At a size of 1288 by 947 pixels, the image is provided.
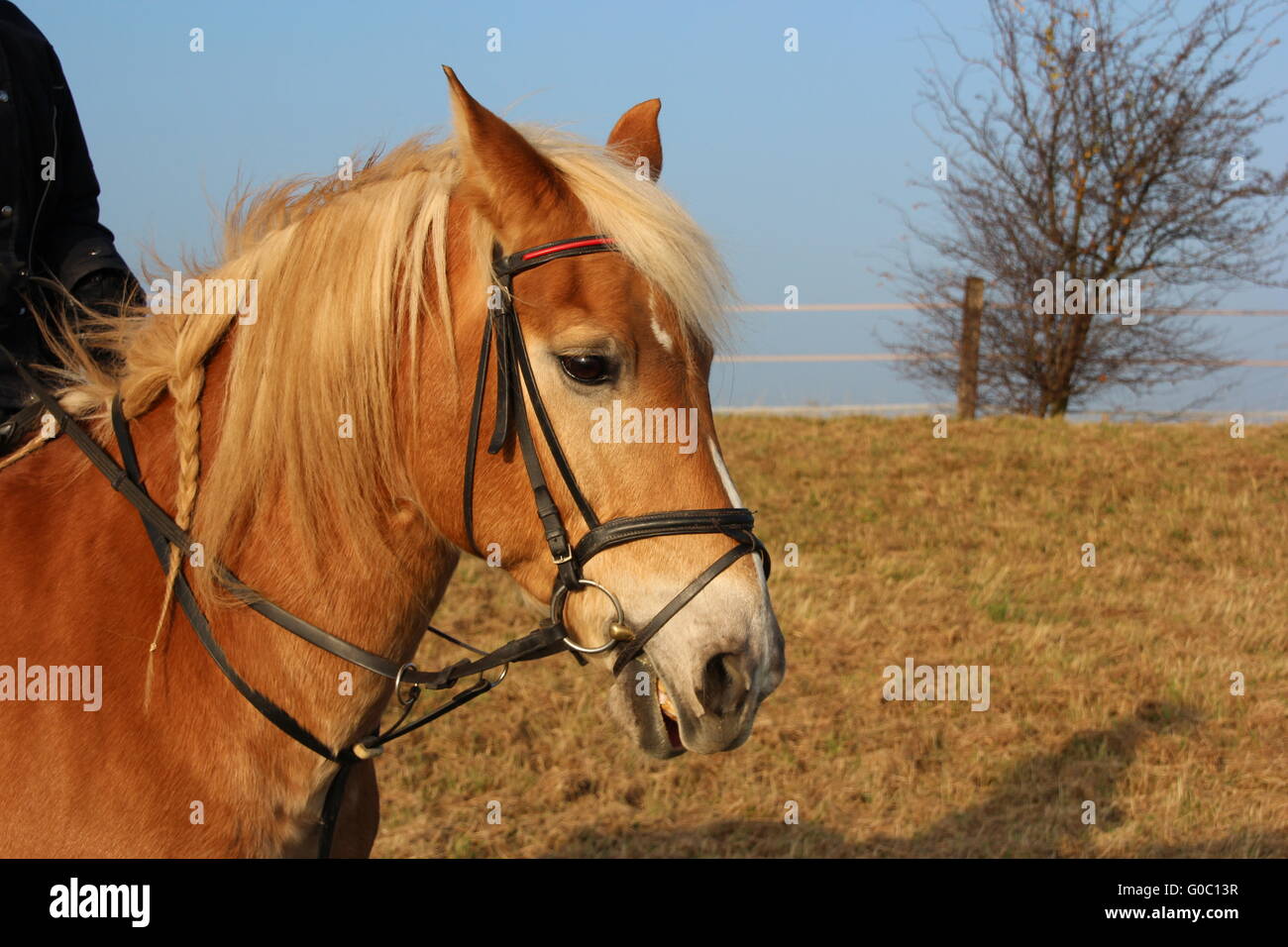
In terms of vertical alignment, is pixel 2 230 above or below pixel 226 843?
above

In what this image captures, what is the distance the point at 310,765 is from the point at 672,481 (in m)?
1.02

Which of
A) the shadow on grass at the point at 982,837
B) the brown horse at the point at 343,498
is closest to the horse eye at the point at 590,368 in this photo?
the brown horse at the point at 343,498

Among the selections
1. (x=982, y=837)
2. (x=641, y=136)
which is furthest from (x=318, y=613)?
(x=982, y=837)

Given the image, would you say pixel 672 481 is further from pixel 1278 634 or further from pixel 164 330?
pixel 1278 634

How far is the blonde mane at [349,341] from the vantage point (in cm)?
221

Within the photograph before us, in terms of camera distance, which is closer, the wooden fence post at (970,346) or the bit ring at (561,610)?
the bit ring at (561,610)

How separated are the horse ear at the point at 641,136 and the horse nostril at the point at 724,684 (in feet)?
4.18

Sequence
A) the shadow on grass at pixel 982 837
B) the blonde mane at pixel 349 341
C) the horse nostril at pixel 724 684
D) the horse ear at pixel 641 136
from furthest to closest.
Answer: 1. the shadow on grass at pixel 982 837
2. the horse ear at pixel 641 136
3. the blonde mane at pixel 349 341
4. the horse nostril at pixel 724 684

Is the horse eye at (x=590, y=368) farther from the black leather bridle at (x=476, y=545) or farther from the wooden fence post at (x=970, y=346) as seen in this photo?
the wooden fence post at (x=970, y=346)

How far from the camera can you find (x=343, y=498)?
2.25 meters

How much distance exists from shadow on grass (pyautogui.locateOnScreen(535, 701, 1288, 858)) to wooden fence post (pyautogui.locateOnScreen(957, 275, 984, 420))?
9.32 meters

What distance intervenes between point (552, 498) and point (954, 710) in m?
4.55

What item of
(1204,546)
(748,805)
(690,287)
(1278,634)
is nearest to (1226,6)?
(1204,546)

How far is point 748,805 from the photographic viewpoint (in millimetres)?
5094
